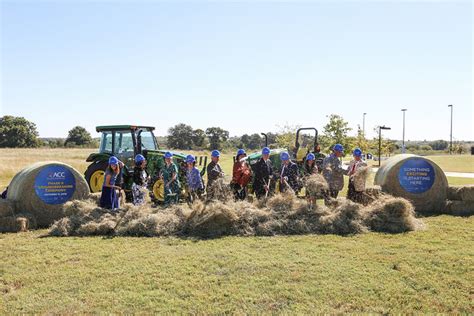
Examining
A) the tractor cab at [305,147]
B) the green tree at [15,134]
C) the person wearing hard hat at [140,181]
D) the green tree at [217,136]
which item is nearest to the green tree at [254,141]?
the green tree at [217,136]

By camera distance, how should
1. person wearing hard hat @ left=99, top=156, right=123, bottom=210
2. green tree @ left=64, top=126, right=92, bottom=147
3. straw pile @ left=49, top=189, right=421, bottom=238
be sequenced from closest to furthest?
straw pile @ left=49, top=189, right=421, bottom=238 < person wearing hard hat @ left=99, top=156, right=123, bottom=210 < green tree @ left=64, top=126, right=92, bottom=147

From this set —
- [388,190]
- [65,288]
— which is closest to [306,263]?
[65,288]

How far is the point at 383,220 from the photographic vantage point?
843 cm

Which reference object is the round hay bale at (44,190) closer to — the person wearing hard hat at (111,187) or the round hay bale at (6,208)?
the round hay bale at (6,208)

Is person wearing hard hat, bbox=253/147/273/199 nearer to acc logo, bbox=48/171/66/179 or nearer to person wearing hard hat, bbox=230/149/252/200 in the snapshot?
person wearing hard hat, bbox=230/149/252/200

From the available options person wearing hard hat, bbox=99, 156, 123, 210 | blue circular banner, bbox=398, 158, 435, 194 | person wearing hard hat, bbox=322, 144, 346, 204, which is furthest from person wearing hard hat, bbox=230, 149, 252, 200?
blue circular banner, bbox=398, 158, 435, 194

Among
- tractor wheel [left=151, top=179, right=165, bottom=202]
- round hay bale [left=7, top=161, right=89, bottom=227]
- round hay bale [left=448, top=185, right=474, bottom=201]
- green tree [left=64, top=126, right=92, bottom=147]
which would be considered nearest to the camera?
round hay bale [left=7, top=161, right=89, bottom=227]

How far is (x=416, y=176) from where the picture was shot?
34.8 ft

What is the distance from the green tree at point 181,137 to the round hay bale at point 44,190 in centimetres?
6277

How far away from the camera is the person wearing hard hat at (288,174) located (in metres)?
9.55

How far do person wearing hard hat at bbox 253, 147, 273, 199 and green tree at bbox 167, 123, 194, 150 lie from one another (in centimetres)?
6258

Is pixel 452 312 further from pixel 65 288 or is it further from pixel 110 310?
pixel 65 288

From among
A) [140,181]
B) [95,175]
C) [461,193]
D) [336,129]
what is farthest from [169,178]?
[336,129]

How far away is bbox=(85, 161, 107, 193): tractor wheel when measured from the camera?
11742mm
